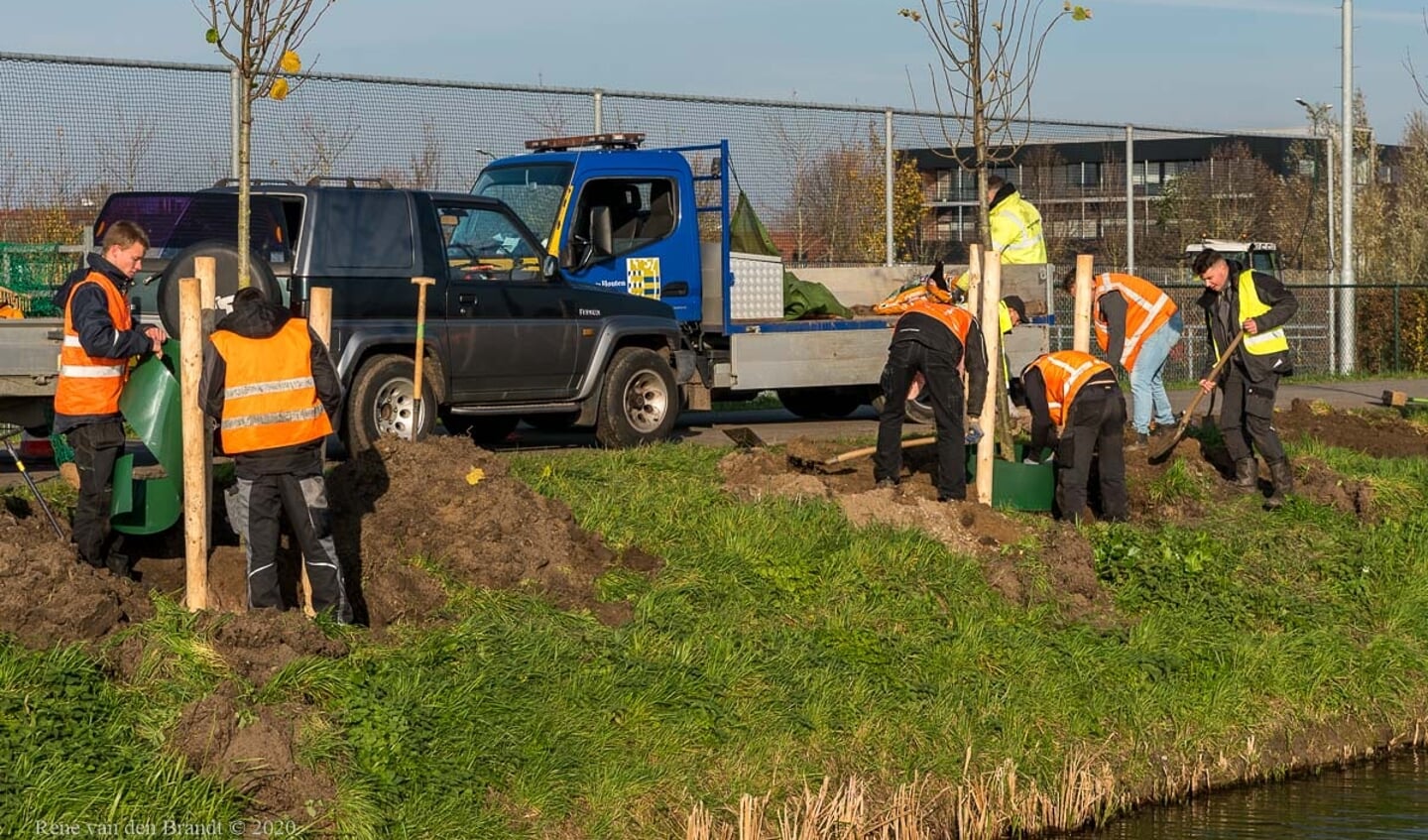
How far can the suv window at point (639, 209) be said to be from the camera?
52.4 ft

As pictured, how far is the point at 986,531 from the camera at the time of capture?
10930 millimetres

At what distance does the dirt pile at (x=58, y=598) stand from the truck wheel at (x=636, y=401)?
21.3 ft

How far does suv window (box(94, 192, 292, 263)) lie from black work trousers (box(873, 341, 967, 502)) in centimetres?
430

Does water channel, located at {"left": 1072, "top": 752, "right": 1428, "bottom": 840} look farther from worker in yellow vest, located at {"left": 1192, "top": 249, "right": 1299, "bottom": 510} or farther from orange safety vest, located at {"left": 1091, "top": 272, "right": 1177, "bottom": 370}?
orange safety vest, located at {"left": 1091, "top": 272, "right": 1177, "bottom": 370}

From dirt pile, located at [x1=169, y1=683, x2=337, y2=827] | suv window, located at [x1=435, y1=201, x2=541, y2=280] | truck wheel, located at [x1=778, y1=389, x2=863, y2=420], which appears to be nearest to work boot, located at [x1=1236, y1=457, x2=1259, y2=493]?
suv window, located at [x1=435, y1=201, x2=541, y2=280]

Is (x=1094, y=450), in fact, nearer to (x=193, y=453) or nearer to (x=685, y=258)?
(x=685, y=258)

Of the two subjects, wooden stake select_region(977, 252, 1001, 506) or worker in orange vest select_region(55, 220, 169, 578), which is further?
wooden stake select_region(977, 252, 1001, 506)

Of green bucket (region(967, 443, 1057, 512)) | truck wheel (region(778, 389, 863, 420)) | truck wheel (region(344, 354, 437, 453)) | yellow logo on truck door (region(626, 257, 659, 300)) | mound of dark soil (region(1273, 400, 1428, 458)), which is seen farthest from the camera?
truck wheel (region(778, 389, 863, 420))

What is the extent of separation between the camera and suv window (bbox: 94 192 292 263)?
1250 cm

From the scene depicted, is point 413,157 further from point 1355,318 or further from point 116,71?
point 1355,318

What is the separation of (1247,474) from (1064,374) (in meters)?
2.37

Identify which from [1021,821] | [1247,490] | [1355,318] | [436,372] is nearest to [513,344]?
[436,372]

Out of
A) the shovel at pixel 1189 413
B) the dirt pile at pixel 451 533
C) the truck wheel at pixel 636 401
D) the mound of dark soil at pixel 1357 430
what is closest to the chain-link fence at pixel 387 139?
the shovel at pixel 1189 413

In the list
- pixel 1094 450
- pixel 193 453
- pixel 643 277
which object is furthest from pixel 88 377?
pixel 643 277
